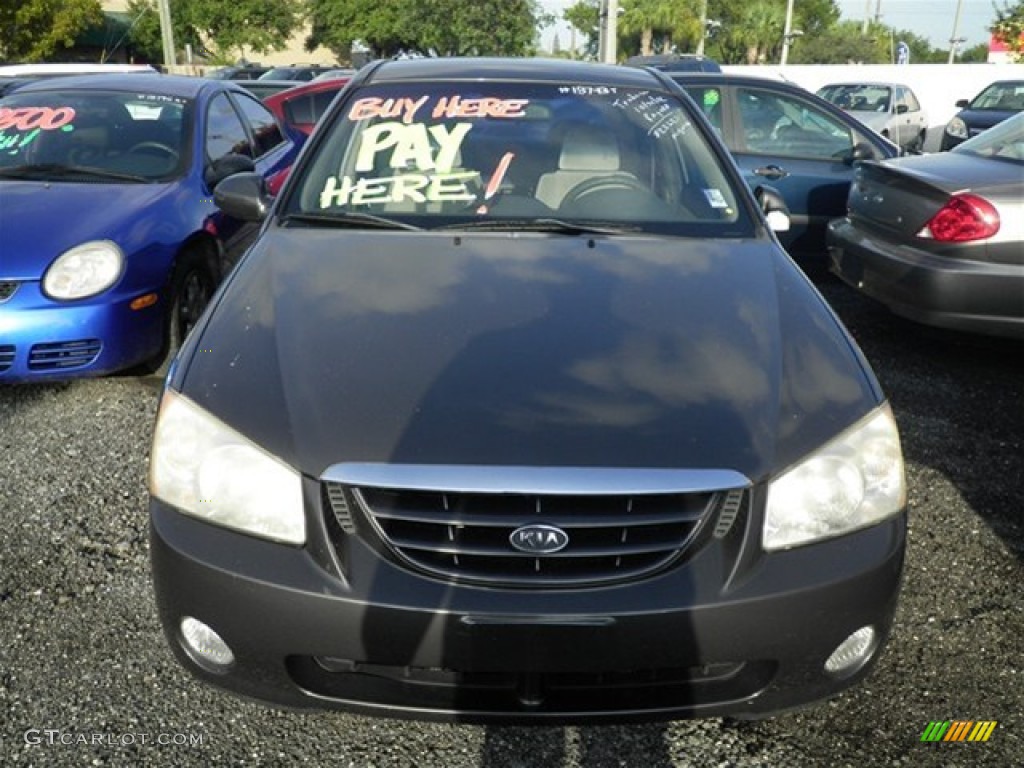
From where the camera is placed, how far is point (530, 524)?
6.13 feet

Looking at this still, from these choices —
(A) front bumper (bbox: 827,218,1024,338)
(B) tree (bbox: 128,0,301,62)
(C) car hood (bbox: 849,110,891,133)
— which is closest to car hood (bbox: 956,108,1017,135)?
(C) car hood (bbox: 849,110,891,133)

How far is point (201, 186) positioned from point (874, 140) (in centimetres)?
479

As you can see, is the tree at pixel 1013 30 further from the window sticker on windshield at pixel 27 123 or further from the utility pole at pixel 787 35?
the utility pole at pixel 787 35

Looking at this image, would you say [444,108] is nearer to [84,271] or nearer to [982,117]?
[84,271]

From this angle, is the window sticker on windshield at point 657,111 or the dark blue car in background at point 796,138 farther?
the dark blue car in background at point 796,138

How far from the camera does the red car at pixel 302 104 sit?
29.3ft

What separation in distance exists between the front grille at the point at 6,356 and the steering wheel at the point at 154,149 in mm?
1552

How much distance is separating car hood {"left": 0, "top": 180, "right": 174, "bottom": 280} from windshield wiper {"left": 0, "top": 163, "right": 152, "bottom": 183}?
0.12 meters

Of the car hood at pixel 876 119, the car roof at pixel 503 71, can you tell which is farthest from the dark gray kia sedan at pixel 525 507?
the car hood at pixel 876 119

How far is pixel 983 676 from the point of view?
8.33ft

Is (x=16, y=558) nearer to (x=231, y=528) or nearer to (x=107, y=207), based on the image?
(x=231, y=528)

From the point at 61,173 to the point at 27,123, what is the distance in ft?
1.96

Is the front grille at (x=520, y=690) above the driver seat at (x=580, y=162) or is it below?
below

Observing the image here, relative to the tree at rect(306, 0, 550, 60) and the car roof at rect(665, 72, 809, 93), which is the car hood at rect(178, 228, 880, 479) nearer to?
the car roof at rect(665, 72, 809, 93)
